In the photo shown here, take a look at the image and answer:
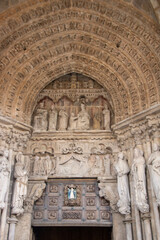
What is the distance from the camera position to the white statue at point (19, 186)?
22.8 feet

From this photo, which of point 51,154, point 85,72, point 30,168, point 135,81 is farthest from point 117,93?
point 30,168

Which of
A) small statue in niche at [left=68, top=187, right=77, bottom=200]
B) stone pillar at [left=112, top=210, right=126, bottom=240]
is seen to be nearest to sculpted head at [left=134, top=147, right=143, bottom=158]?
stone pillar at [left=112, top=210, right=126, bottom=240]

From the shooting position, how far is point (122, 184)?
7168 mm

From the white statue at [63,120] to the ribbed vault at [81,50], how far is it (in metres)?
0.97

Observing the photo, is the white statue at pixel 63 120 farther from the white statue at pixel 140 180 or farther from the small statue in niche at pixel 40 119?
the white statue at pixel 140 180

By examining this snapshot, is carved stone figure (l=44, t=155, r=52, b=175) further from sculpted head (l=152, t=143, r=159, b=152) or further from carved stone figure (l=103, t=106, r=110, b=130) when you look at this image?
sculpted head (l=152, t=143, r=159, b=152)

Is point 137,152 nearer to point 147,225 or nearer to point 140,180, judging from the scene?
point 140,180

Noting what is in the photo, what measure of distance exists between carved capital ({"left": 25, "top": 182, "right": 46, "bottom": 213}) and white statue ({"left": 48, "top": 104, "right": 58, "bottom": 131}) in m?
1.73

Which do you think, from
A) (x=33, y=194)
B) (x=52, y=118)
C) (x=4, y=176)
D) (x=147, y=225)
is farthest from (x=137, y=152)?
(x=4, y=176)

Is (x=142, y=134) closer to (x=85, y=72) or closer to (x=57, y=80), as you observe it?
(x=85, y=72)

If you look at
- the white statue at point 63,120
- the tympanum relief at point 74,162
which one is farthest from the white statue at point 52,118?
the tympanum relief at point 74,162

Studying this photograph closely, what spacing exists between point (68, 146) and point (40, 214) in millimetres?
2061

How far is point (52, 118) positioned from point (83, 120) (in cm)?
99

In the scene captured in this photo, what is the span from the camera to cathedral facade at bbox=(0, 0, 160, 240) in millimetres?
7016
